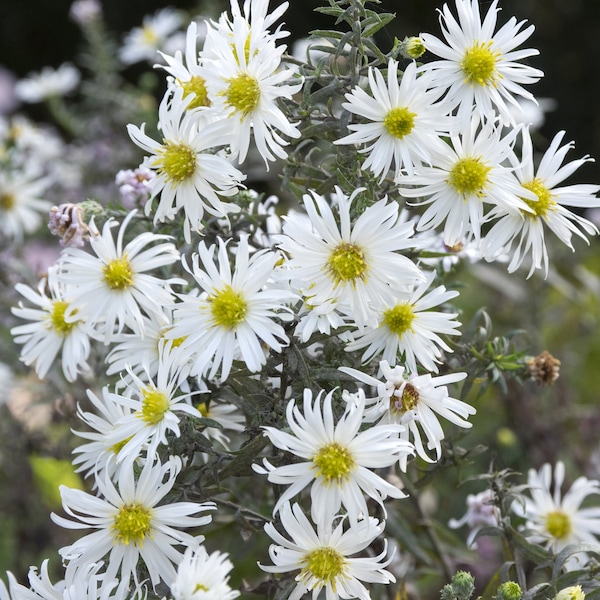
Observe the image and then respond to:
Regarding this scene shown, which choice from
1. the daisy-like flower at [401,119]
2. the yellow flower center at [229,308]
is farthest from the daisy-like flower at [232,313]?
the daisy-like flower at [401,119]

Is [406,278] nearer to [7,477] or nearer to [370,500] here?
[370,500]

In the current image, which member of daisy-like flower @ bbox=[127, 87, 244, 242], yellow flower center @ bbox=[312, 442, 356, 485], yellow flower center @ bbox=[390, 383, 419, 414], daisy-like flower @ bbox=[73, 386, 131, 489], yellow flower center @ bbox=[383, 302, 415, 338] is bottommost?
yellow flower center @ bbox=[312, 442, 356, 485]

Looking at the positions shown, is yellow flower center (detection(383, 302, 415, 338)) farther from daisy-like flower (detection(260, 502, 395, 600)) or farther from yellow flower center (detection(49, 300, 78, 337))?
yellow flower center (detection(49, 300, 78, 337))

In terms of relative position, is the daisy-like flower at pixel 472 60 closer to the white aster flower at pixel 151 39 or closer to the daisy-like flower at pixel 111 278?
the daisy-like flower at pixel 111 278

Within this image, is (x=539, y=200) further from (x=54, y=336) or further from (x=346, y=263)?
(x=54, y=336)

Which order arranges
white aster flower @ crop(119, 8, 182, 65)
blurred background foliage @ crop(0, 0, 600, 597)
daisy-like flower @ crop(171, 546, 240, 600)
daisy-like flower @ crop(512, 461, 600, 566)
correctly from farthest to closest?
white aster flower @ crop(119, 8, 182, 65), blurred background foliage @ crop(0, 0, 600, 597), daisy-like flower @ crop(512, 461, 600, 566), daisy-like flower @ crop(171, 546, 240, 600)

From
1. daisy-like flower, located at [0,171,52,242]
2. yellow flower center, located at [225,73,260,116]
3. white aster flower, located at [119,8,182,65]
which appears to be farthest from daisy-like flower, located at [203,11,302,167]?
white aster flower, located at [119,8,182,65]

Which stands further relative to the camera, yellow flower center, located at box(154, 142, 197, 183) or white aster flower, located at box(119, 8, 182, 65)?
white aster flower, located at box(119, 8, 182, 65)
